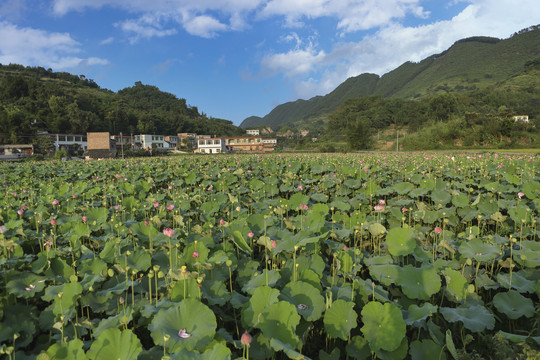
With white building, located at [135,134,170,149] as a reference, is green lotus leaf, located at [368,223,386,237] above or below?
below

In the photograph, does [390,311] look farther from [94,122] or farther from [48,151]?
[94,122]

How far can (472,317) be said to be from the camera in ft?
5.06

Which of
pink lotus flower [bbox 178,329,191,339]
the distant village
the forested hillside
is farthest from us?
the forested hillside

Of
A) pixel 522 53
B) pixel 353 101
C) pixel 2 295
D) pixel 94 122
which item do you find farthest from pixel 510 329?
pixel 522 53

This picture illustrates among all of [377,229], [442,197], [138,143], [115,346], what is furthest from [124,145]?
[115,346]

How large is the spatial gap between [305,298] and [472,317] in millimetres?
907

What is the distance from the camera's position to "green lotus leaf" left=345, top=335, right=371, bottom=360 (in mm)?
1358

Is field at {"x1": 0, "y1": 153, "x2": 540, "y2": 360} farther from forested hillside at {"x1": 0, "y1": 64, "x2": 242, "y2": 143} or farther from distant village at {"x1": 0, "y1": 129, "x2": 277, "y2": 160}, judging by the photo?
forested hillside at {"x1": 0, "y1": 64, "x2": 242, "y2": 143}

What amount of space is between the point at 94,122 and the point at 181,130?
3515 cm

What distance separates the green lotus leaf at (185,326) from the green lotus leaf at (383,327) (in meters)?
0.72

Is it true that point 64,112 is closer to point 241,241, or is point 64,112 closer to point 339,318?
point 241,241

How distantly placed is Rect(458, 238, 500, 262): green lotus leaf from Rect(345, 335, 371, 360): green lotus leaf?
116 centimetres

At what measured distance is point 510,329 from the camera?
1729 mm

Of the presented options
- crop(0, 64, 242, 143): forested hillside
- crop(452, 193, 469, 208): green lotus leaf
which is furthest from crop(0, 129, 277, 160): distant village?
crop(452, 193, 469, 208): green lotus leaf
